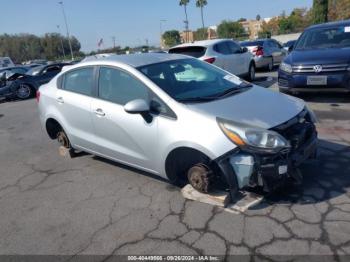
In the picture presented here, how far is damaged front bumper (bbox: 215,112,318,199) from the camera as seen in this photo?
309 cm

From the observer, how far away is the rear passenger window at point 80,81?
14.6ft

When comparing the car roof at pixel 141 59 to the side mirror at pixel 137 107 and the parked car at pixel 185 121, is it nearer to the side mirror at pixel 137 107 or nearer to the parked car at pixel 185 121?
the parked car at pixel 185 121

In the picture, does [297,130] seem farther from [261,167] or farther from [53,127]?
[53,127]

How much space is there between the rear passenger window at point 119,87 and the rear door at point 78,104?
230 millimetres

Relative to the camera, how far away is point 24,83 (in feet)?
46.4

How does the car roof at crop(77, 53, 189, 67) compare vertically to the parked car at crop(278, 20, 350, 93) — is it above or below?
above

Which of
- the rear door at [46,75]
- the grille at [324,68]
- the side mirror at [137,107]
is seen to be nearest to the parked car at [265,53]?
the grille at [324,68]

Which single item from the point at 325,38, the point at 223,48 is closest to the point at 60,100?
the point at 325,38

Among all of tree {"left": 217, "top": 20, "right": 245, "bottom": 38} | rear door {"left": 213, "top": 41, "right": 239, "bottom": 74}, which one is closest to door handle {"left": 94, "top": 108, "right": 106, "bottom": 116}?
rear door {"left": 213, "top": 41, "right": 239, "bottom": 74}

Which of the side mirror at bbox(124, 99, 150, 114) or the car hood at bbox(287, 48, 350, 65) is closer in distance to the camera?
the side mirror at bbox(124, 99, 150, 114)

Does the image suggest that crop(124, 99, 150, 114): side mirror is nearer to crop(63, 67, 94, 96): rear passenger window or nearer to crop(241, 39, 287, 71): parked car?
crop(63, 67, 94, 96): rear passenger window

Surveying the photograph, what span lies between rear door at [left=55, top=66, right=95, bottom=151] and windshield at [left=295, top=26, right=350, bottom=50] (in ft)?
17.2

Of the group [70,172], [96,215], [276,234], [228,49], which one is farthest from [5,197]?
[228,49]

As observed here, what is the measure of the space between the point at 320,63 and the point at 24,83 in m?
11.8
